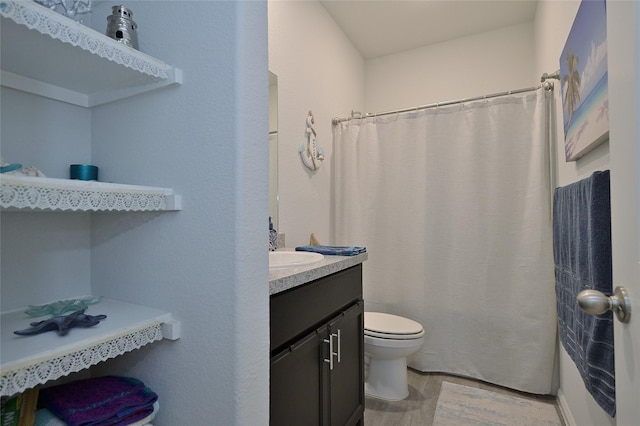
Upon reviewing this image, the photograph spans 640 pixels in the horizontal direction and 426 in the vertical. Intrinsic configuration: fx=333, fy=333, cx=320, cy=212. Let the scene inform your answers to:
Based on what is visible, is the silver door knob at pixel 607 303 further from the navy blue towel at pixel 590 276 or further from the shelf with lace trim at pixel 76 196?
the shelf with lace trim at pixel 76 196

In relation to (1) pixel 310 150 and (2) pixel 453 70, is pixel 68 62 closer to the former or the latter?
(1) pixel 310 150

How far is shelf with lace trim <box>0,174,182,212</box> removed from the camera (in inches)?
22.1

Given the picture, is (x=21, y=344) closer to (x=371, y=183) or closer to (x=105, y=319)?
(x=105, y=319)

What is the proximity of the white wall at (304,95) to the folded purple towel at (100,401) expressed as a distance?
1.18 meters

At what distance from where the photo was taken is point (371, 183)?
8.36 feet

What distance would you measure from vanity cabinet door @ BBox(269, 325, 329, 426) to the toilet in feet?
2.47

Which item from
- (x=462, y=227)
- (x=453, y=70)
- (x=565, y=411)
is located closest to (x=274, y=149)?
(x=462, y=227)

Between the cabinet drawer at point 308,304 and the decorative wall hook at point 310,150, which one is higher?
the decorative wall hook at point 310,150

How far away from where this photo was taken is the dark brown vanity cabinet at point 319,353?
1.02 meters

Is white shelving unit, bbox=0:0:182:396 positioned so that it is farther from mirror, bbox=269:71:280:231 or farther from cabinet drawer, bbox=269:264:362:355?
mirror, bbox=269:71:280:231

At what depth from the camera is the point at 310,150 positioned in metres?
2.22

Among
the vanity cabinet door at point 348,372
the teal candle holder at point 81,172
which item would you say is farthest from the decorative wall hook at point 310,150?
the teal candle holder at point 81,172

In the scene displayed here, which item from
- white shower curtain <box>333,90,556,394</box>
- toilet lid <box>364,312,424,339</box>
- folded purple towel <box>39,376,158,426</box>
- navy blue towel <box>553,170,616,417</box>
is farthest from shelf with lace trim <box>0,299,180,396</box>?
white shower curtain <box>333,90,556,394</box>

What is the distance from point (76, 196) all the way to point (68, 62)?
1.14ft
